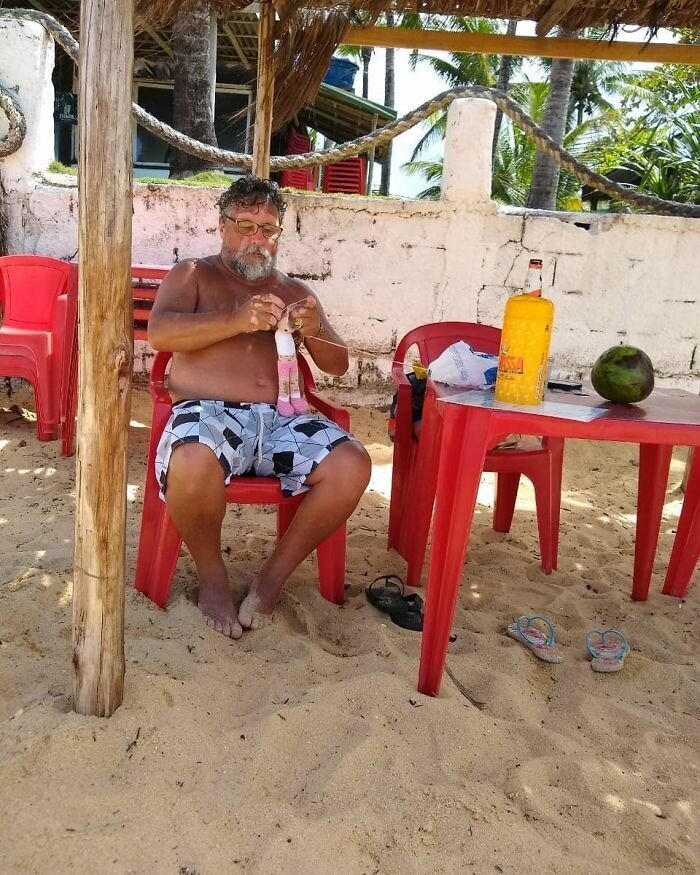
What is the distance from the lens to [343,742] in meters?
1.91

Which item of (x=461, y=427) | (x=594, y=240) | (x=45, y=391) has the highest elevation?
(x=594, y=240)

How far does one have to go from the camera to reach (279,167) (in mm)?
5305

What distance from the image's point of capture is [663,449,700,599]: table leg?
2.94m

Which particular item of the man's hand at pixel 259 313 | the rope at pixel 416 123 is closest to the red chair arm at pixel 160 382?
the man's hand at pixel 259 313

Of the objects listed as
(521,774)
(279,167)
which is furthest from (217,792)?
(279,167)

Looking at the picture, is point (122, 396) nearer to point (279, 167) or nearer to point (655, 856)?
point (655, 856)

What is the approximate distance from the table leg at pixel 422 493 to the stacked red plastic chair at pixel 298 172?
8486mm

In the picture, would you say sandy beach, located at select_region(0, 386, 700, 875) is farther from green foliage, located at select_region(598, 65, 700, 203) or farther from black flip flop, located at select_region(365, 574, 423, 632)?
green foliage, located at select_region(598, 65, 700, 203)

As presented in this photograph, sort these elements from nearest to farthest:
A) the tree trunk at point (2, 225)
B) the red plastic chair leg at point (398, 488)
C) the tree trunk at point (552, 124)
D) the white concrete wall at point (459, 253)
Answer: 1. the red plastic chair leg at point (398, 488)
2. the white concrete wall at point (459, 253)
3. the tree trunk at point (2, 225)
4. the tree trunk at point (552, 124)

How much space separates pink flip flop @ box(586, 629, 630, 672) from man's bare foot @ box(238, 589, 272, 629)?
1.08 m

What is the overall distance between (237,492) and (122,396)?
844 millimetres

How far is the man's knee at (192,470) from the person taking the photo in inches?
94.9

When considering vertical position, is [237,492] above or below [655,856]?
above

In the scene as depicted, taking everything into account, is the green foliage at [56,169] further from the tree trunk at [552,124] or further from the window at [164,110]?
the window at [164,110]
